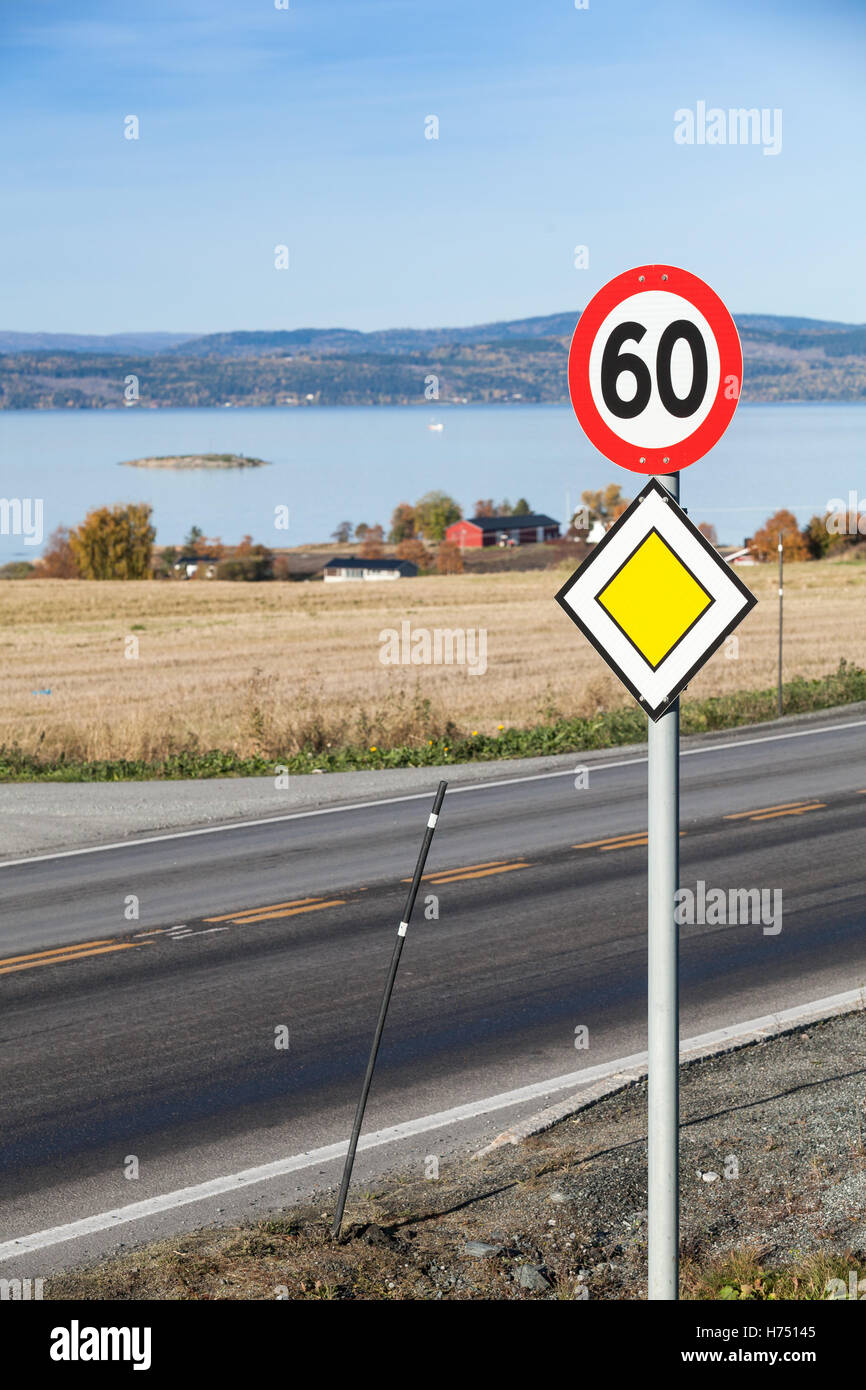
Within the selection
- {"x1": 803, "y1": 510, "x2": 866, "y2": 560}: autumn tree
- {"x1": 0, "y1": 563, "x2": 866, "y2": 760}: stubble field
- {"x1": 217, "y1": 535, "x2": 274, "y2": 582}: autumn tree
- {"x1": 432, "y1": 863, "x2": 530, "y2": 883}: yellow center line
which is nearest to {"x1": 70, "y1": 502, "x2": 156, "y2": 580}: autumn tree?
{"x1": 217, "y1": 535, "x2": 274, "y2": 582}: autumn tree

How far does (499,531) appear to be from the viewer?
6250 inches

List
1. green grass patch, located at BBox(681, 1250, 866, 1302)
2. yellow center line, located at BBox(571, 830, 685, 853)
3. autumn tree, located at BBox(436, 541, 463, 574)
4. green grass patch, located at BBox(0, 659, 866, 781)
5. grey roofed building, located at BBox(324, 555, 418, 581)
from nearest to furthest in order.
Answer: green grass patch, located at BBox(681, 1250, 866, 1302), yellow center line, located at BBox(571, 830, 685, 853), green grass patch, located at BBox(0, 659, 866, 781), autumn tree, located at BBox(436, 541, 463, 574), grey roofed building, located at BBox(324, 555, 418, 581)

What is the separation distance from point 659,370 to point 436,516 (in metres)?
158

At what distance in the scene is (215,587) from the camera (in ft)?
280

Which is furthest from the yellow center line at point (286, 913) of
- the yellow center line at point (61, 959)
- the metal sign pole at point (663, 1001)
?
the metal sign pole at point (663, 1001)

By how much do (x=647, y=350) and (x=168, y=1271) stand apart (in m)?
3.72

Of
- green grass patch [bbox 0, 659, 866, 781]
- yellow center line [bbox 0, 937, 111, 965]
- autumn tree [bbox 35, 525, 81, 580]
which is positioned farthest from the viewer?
autumn tree [bbox 35, 525, 81, 580]

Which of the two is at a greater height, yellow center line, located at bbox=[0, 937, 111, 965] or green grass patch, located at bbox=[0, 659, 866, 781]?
green grass patch, located at bbox=[0, 659, 866, 781]

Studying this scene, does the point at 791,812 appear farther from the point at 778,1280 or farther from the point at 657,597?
the point at 657,597

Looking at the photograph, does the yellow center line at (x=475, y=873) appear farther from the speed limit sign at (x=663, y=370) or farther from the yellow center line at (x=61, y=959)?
the speed limit sign at (x=663, y=370)

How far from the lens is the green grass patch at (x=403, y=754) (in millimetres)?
19047

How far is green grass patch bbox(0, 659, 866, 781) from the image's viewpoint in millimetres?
19047

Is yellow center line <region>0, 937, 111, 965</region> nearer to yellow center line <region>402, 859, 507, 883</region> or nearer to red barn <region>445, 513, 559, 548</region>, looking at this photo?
yellow center line <region>402, 859, 507, 883</region>

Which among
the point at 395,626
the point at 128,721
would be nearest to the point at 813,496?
the point at 395,626
